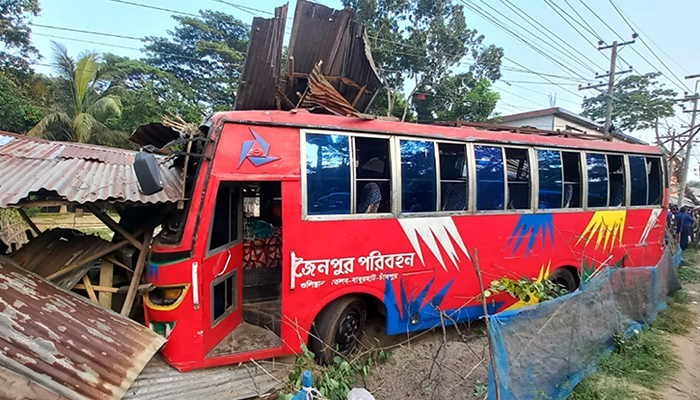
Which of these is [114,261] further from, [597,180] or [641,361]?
[597,180]

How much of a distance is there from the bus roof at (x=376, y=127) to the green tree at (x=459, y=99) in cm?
1669

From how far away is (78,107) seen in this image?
16734 millimetres

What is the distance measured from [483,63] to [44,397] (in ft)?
85.4

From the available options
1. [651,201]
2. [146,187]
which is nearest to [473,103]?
[651,201]

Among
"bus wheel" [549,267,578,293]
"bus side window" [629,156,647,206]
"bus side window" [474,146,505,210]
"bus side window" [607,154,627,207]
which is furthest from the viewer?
"bus side window" [629,156,647,206]

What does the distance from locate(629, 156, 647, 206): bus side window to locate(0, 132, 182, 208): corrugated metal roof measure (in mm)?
7532

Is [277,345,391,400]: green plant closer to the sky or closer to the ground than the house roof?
closer to the ground

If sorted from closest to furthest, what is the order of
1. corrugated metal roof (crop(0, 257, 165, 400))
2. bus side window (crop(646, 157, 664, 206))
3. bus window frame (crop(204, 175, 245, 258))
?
corrugated metal roof (crop(0, 257, 165, 400))
bus window frame (crop(204, 175, 245, 258))
bus side window (crop(646, 157, 664, 206))

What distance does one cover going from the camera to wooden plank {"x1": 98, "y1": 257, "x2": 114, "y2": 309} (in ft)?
12.2

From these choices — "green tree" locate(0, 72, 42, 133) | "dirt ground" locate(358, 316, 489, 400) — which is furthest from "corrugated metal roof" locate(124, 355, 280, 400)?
"green tree" locate(0, 72, 42, 133)

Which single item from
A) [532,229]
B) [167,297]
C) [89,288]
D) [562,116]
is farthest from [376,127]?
[562,116]

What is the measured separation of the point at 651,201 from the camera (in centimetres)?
701

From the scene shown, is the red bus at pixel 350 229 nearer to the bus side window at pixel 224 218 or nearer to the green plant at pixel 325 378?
the bus side window at pixel 224 218

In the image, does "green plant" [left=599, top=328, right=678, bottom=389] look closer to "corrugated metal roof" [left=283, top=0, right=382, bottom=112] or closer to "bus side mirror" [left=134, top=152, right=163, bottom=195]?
"corrugated metal roof" [left=283, top=0, right=382, bottom=112]
